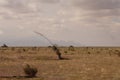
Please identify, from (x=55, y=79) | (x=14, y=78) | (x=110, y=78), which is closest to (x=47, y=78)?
(x=55, y=79)

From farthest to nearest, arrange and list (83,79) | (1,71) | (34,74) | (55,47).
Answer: (55,47) < (1,71) < (34,74) < (83,79)

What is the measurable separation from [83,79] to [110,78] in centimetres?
253

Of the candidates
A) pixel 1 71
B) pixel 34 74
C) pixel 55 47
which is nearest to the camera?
pixel 34 74

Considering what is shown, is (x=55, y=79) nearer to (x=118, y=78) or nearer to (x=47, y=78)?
(x=47, y=78)

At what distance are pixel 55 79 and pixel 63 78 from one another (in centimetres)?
87

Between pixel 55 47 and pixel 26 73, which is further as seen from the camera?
pixel 55 47

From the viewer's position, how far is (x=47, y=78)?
97.8 feet

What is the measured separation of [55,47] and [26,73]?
29.4 metres

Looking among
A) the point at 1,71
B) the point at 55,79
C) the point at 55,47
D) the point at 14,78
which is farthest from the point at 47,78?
the point at 55,47

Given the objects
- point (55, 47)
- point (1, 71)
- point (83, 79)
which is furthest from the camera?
point (55, 47)

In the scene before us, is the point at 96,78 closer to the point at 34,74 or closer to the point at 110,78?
the point at 110,78

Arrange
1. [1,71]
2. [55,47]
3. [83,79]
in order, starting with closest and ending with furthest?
[83,79] < [1,71] < [55,47]

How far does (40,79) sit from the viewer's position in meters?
29.0

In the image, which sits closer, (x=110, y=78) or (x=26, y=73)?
(x=110, y=78)
